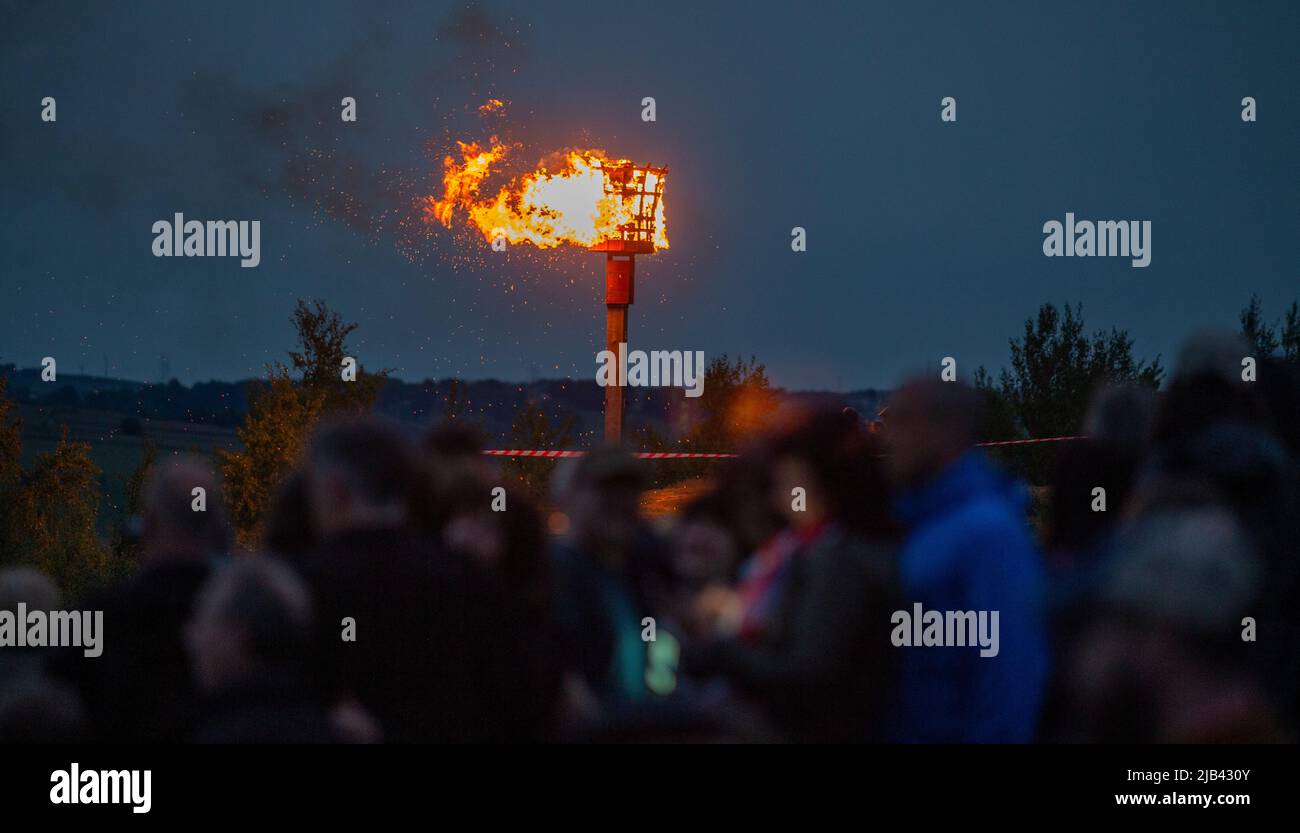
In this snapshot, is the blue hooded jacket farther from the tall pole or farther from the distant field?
the distant field

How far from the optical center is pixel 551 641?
400 centimetres

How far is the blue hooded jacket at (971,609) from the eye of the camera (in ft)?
13.0

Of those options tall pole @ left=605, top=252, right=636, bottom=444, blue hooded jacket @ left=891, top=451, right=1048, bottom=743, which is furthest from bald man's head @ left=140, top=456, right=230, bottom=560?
tall pole @ left=605, top=252, right=636, bottom=444

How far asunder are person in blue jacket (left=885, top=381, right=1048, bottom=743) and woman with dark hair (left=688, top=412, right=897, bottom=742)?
13 cm

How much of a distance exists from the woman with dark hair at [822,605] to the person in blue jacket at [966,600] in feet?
0.44

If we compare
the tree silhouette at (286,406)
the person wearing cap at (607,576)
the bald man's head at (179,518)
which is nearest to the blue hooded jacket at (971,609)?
the person wearing cap at (607,576)

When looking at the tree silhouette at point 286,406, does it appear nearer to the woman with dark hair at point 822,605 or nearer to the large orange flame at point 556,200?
the large orange flame at point 556,200

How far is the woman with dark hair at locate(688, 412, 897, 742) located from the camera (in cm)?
376

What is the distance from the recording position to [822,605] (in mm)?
3752

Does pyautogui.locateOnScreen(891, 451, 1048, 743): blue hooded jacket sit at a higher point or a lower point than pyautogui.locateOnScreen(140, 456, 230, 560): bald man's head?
lower

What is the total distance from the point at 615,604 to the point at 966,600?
3.52 feet
